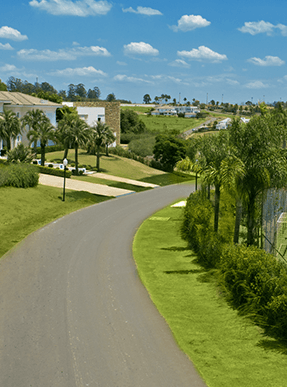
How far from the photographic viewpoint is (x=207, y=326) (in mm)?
15617

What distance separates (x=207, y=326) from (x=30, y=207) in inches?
988

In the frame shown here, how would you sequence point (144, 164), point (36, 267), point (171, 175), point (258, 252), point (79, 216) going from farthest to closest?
point (144, 164)
point (171, 175)
point (79, 216)
point (36, 267)
point (258, 252)

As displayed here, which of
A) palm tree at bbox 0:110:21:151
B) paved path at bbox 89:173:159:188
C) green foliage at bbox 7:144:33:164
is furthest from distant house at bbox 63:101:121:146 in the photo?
green foliage at bbox 7:144:33:164

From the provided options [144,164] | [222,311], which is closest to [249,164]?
[222,311]

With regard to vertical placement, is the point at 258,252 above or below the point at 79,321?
above

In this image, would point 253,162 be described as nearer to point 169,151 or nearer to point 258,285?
point 258,285

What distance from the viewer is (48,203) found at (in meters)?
39.5

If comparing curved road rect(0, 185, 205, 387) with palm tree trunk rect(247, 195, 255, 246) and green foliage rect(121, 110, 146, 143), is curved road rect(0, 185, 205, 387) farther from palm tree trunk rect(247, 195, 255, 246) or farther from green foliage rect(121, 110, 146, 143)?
green foliage rect(121, 110, 146, 143)

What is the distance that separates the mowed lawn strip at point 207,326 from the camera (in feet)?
40.8

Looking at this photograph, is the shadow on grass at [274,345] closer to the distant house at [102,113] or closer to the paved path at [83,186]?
the paved path at [83,186]

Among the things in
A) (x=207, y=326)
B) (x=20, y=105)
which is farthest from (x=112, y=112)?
(x=207, y=326)

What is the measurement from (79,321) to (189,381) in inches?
220

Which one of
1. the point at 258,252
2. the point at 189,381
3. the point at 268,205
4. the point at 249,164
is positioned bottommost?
the point at 189,381

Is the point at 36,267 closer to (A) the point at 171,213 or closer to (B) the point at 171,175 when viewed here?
(A) the point at 171,213
